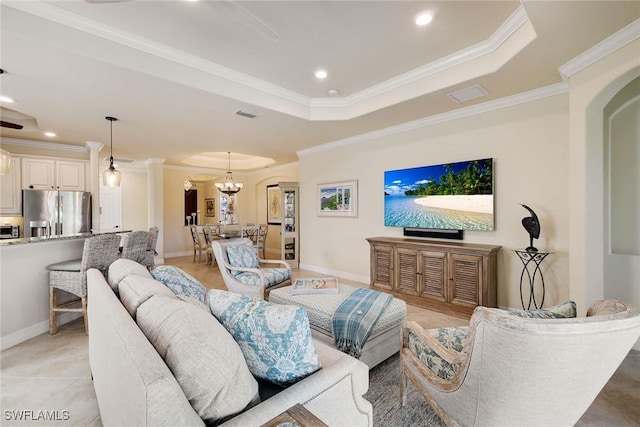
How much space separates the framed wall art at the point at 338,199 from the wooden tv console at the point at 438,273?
1.09 meters

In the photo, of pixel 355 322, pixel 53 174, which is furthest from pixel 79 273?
pixel 53 174

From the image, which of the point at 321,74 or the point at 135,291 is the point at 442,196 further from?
the point at 135,291

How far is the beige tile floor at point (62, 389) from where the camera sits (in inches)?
69.7

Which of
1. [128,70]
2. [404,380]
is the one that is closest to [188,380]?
[404,380]

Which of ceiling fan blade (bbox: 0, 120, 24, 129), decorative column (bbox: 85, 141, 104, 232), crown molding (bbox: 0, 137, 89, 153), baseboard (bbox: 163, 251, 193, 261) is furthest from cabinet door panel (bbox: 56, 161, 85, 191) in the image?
baseboard (bbox: 163, 251, 193, 261)

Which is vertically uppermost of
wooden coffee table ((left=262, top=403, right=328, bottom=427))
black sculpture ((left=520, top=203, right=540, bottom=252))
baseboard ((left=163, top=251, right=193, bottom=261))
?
black sculpture ((left=520, top=203, right=540, bottom=252))

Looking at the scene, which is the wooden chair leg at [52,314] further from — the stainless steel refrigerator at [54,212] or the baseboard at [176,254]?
the baseboard at [176,254]

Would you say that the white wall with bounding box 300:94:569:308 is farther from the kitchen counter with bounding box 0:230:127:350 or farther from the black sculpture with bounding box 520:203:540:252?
the kitchen counter with bounding box 0:230:127:350

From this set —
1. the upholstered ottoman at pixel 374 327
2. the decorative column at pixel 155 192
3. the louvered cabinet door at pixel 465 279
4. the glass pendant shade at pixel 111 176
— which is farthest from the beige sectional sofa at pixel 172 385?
the decorative column at pixel 155 192

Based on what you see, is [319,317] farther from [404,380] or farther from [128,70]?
[128,70]

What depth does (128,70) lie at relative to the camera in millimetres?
2598

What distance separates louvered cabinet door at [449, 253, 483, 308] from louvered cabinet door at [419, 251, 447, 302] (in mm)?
88

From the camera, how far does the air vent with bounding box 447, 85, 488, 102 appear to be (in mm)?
3139

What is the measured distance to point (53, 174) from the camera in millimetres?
5219
